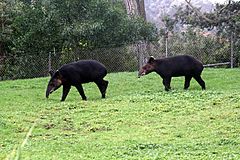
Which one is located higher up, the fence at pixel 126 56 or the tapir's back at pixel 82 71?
the tapir's back at pixel 82 71

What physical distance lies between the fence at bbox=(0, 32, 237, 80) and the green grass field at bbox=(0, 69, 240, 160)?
639 cm

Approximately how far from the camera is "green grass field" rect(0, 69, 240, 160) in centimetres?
620

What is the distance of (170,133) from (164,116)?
5.42 ft

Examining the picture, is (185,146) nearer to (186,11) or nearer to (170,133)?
(170,133)

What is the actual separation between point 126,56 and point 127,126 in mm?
12891

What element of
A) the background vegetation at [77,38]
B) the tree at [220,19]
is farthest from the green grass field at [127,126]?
the tree at [220,19]

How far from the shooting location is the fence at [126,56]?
20078 millimetres

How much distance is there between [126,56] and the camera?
69.1ft

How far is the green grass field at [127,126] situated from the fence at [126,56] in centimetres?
639

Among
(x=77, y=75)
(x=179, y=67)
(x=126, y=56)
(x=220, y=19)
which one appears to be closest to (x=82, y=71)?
(x=77, y=75)

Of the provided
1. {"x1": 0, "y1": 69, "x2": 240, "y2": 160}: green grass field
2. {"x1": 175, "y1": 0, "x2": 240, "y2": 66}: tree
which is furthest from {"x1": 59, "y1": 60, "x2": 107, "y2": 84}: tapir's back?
{"x1": 175, "y1": 0, "x2": 240, "y2": 66}: tree

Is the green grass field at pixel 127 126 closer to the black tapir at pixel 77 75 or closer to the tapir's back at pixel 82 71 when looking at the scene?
the black tapir at pixel 77 75

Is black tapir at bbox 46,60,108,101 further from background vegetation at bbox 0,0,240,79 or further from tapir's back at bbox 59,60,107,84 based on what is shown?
background vegetation at bbox 0,0,240,79

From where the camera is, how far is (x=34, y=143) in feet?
22.9
